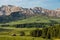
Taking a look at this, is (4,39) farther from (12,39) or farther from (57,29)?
(57,29)

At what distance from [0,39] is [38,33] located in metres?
50.2

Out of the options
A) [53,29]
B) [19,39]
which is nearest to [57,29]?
[53,29]

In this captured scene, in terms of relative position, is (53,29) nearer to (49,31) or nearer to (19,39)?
(49,31)

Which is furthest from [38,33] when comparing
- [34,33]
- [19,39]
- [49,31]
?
[19,39]

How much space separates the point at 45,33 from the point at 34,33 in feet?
41.7

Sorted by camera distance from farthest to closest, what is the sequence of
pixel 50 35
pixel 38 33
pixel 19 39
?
pixel 38 33 → pixel 50 35 → pixel 19 39

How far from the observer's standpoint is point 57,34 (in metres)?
143

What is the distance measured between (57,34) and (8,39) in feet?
145

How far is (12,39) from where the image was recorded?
365 feet

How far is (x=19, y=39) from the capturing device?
363 ft

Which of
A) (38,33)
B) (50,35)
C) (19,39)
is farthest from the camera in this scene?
(38,33)

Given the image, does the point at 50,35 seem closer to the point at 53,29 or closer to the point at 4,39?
the point at 53,29

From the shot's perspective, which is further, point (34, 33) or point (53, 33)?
point (34, 33)

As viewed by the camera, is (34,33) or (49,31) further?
(34,33)
